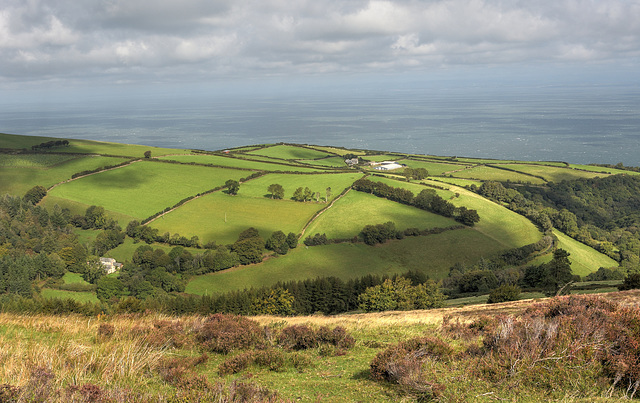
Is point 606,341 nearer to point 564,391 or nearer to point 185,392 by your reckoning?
point 564,391

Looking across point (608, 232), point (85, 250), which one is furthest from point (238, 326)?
point (608, 232)

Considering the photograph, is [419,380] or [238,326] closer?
[419,380]

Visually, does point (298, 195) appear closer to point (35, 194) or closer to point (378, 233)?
point (378, 233)

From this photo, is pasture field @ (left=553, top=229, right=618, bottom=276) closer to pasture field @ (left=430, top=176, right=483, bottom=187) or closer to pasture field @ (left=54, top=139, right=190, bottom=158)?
pasture field @ (left=430, top=176, right=483, bottom=187)

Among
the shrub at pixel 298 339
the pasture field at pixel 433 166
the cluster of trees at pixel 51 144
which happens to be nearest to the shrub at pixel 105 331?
the shrub at pixel 298 339

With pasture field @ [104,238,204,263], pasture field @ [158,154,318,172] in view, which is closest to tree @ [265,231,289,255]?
pasture field @ [104,238,204,263]

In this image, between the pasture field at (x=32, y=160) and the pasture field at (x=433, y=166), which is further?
the pasture field at (x=433, y=166)

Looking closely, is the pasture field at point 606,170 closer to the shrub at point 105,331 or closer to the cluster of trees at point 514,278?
the cluster of trees at point 514,278
